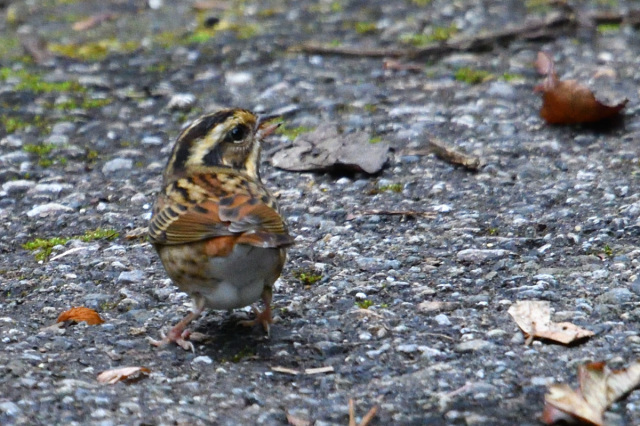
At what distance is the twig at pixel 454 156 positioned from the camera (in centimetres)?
757

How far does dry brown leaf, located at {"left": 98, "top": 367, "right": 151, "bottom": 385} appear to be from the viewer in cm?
472

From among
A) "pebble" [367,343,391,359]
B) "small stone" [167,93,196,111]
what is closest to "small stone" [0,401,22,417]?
"pebble" [367,343,391,359]

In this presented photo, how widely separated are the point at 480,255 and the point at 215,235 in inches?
74.7

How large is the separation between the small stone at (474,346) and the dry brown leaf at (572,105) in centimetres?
362

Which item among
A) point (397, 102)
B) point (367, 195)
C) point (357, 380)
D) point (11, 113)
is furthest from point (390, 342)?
point (11, 113)

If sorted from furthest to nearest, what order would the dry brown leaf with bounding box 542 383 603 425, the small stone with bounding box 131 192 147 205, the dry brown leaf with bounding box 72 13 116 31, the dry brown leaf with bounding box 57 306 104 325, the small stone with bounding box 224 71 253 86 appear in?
the dry brown leaf with bounding box 72 13 116 31, the small stone with bounding box 224 71 253 86, the small stone with bounding box 131 192 147 205, the dry brown leaf with bounding box 57 306 104 325, the dry brown leaf with bounding box 542 383 603 425

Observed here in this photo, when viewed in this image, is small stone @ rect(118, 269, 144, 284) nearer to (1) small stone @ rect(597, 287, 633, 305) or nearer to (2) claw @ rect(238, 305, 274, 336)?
(2) claw @ rect(238, 305, 274, 336)

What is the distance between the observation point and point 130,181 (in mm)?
7891

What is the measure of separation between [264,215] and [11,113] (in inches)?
199

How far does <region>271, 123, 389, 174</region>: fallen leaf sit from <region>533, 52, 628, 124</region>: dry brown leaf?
141 cm

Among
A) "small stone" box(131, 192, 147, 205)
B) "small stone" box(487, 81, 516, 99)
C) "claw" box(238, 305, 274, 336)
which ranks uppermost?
"claw" box(238, 305, 274, 336)

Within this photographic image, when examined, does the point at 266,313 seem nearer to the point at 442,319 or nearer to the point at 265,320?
the point at 265,320

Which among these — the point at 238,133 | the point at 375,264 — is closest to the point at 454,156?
the point at 375,264

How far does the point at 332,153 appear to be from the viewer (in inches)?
310
